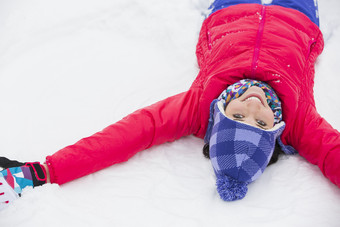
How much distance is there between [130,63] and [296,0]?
97 cm

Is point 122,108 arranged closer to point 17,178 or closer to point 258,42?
point 17,178

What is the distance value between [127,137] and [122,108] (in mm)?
317

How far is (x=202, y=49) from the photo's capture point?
174 centimetres

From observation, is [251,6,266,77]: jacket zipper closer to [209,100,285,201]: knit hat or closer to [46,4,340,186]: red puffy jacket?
[46,4,340,186]: red puffy jacket

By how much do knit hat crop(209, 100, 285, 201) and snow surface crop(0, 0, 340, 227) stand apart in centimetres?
7

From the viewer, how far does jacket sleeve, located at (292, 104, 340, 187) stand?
1185mm

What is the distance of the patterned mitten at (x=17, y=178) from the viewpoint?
3.35 feet

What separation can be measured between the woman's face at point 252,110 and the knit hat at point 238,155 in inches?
2.0

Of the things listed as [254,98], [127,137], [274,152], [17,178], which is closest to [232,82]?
[254,98]

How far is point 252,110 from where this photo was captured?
119 centimetres

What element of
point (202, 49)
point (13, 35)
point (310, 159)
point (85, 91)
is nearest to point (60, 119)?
point (85, 91)

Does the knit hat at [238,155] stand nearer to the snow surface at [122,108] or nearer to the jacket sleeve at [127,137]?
the snow surface at [122,108]

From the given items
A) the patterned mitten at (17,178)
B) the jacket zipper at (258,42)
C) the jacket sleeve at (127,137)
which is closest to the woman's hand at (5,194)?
the patterned mitten at (17,178)

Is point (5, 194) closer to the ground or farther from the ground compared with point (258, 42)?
closer to the ground
